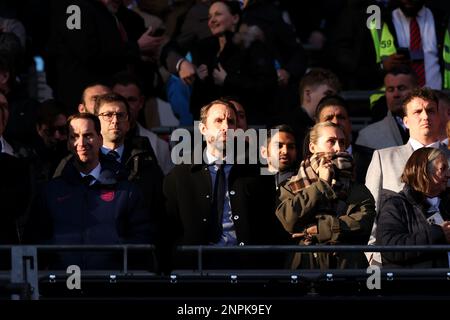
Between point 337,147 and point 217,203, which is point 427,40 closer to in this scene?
point 337,147

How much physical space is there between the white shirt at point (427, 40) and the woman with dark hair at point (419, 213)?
4.71 meters

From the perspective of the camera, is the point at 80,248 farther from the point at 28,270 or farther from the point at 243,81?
the point at 243,81

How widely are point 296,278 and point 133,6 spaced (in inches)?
342

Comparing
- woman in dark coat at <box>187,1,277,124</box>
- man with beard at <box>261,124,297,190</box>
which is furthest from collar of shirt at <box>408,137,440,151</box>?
woman in dark coat at <box>187,1,277,124</box>

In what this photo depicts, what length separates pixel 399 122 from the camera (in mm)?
14156

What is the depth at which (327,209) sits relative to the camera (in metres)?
11.2

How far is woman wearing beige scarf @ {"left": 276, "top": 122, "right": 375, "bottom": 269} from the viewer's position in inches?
434

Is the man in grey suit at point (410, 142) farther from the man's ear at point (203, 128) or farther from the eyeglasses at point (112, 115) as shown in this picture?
the eyeglasses at point (112, 115)

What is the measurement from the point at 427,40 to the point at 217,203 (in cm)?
497

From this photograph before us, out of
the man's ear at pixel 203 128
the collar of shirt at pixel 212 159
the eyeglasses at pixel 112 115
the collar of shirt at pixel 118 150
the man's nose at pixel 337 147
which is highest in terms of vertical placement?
the eyeglasses at pixel 112 115

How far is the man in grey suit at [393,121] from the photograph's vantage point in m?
14.1

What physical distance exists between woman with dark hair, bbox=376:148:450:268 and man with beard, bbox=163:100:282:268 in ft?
3.43

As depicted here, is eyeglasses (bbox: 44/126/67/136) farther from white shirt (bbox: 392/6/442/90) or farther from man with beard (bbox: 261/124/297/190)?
white shirt (bbox: 392/6/442/90)

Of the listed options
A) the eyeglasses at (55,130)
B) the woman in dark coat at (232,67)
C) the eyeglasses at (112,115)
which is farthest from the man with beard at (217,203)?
the woman in dark coat at (232,67)
